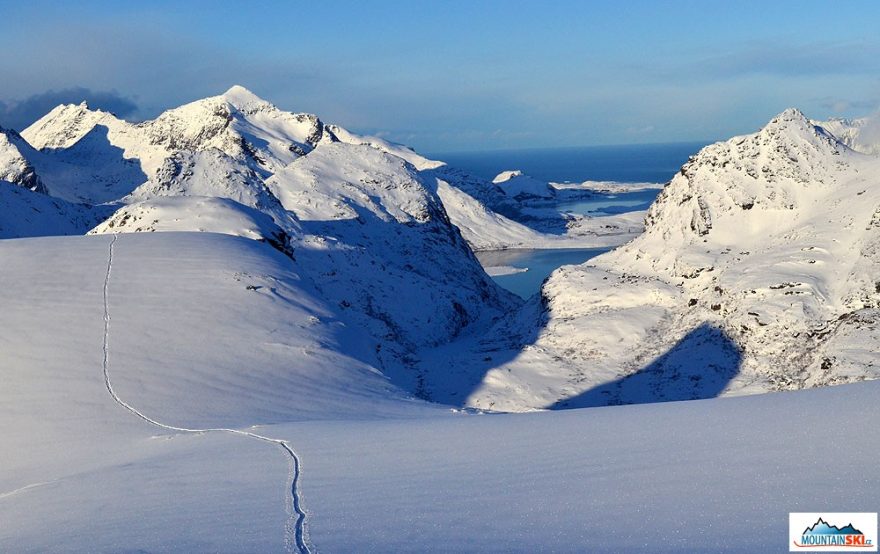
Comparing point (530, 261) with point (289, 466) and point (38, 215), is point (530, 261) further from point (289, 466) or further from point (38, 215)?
point (289, 466)

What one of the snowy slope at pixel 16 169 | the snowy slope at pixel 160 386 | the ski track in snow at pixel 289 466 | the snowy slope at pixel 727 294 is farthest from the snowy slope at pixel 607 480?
the snowy slope at pixel 16 169

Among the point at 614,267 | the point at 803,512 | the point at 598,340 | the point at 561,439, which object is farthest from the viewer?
the point at 614,267

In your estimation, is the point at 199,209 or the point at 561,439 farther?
the point at 199,209

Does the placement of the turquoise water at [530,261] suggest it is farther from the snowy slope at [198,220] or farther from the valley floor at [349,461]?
the valley floor at [349,461]

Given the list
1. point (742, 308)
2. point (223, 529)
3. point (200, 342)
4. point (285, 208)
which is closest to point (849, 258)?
point (742, 308)

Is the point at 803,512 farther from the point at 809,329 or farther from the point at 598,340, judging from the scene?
the point at 598,340

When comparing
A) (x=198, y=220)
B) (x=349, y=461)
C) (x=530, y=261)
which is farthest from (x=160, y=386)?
(x=530, y=261)
